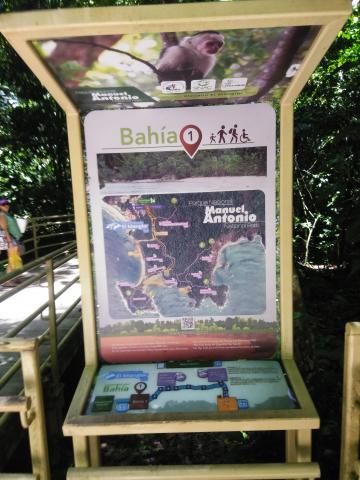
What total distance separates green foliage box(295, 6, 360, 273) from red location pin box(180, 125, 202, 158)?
11.7ft

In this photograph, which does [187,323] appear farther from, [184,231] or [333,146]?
[333,146]

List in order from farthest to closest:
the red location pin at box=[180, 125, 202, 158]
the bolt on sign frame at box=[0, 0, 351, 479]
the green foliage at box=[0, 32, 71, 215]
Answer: the green foliage at box=[0, 32, 71, 215] → the red location pin at box=[180, 125, 202, 158] → the bolt on sign frame at box=[0, 0, 351, 479]

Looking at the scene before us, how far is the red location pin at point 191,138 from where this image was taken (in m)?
1.81

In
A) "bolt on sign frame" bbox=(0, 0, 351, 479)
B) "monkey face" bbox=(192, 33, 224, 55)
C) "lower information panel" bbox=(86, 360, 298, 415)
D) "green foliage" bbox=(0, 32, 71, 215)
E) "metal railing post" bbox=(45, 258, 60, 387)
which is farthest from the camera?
"green foliage" bbox=(0, 32, 71, 215)

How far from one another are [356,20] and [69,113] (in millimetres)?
6306

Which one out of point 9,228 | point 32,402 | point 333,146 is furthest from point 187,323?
point 333,146

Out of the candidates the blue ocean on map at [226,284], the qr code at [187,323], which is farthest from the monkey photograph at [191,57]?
the qr code at [187,323]

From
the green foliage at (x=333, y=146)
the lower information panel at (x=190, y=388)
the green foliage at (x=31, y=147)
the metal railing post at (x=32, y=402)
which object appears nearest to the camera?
the metal railing post at (x=32, y=402)

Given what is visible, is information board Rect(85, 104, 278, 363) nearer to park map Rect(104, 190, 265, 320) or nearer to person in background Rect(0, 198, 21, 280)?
park map Rect(104, 190, 265, 320)

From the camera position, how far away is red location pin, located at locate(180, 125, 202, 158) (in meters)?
1.81

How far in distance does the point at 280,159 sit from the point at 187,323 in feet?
3.15

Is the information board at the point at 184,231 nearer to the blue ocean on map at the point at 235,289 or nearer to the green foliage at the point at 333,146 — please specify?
the blue ocean on map at the point at 235,289

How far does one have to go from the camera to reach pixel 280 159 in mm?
1832

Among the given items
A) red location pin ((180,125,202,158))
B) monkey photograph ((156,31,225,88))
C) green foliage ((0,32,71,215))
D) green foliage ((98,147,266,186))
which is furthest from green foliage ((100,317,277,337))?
green foliage ((0,32,71,215))
